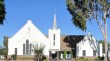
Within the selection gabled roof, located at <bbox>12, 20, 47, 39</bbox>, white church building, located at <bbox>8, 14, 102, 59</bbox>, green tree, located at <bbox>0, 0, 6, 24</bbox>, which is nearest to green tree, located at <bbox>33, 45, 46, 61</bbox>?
white church building, located at <bbox>8, 14, 102, 59</bbox>

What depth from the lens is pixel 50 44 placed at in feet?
292

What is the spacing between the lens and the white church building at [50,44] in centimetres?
8769

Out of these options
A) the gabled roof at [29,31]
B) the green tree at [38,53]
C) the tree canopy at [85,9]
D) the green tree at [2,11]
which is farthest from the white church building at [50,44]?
the green tree at [2,11]

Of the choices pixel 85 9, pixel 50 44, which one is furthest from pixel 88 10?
pixel 50 44

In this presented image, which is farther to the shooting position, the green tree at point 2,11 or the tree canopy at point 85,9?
the tree canopy at point 85,9

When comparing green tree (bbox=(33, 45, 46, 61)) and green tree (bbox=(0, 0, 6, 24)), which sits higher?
green tree (bbox=(0, 0, 6, 24))

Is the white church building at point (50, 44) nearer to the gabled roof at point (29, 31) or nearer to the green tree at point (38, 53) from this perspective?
the gabled roof at point (29, 31)

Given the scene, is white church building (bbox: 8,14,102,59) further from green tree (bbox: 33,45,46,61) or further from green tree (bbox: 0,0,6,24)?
green tree (bbox: 0,0,6,24)

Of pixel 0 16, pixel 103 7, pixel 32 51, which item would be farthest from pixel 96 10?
pixel 32 51

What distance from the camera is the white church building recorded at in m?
87.7

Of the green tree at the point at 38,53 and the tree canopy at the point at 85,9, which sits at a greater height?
the tree canopy at the point at 85,9

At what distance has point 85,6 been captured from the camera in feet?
206

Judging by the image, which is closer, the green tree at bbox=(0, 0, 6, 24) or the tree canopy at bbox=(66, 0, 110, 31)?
the green tree at bbox=(0, 0, 6, 24)

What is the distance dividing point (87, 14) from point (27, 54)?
94.8ft
